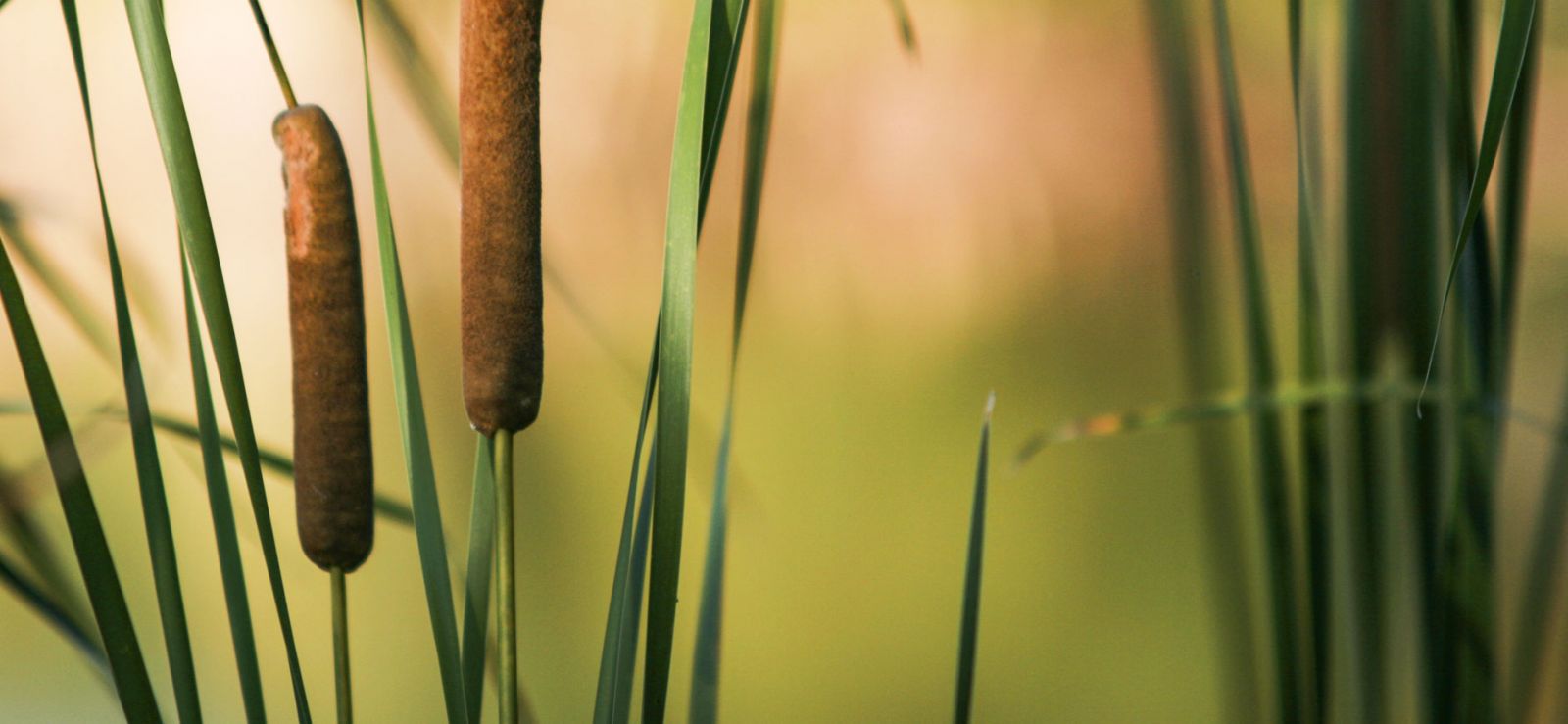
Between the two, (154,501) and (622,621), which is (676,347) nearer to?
(622,621)

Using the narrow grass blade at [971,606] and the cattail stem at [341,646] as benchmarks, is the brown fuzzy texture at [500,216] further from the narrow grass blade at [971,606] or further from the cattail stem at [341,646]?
the narrow grass blade at [971,606]

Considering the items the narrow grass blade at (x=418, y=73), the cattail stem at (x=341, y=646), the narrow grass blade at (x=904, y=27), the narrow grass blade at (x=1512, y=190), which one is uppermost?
the narrow grass blade at (x=904, y=27)

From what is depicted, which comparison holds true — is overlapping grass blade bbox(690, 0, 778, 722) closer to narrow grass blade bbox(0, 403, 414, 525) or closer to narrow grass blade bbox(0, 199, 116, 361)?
narrow grass blade bbox(0, 403, 414, 525)

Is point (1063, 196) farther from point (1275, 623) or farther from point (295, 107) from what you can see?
point (295, 107)

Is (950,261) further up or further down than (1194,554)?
further up

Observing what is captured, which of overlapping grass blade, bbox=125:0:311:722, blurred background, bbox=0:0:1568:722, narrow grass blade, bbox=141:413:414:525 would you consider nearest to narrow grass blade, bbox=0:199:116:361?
blurred background, bbox=0:0:1568:722

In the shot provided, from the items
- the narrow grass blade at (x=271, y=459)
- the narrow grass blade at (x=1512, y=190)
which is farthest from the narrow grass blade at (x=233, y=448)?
the narrow grass blade at (x=1512, y=190)

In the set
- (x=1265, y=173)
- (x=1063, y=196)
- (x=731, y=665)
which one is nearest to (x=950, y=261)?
(x=1063, y=196)
